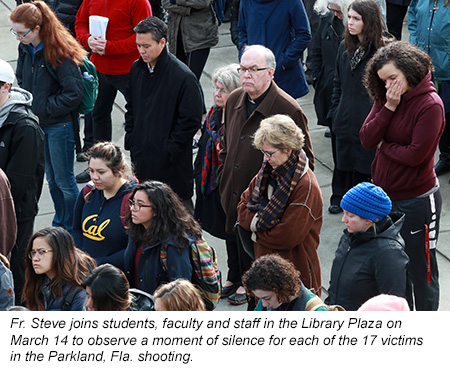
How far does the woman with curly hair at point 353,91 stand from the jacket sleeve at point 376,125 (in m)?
1.22

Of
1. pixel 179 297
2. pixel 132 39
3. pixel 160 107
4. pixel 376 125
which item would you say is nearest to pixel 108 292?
pixel 179 297

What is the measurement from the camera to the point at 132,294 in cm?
454

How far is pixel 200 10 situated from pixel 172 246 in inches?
174

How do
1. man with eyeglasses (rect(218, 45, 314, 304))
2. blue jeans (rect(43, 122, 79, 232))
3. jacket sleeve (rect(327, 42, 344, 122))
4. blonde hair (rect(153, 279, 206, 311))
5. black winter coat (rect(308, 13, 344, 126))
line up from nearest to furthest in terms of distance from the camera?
blonde hair (rect(153, 279, 206, 311))
man with eyeglasses (rect(218, 45, 314, 304))
jacket sleeve (rect(327, 42, 344, 122))
blue jeans (rect(43, 122, 79, 232))
black winter coat (rect(308, 13, 344, 126))

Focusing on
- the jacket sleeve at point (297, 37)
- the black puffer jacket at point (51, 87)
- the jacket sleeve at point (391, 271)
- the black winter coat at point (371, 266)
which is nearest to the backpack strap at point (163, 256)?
the black winter coat at point (371, 266)

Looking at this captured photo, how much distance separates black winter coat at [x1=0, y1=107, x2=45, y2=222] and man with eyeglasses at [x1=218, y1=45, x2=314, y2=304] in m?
1.33

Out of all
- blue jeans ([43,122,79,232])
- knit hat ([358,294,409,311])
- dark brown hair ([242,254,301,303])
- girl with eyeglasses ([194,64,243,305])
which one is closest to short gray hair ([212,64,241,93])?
girl with eyeglasses ([194,64,243,305])

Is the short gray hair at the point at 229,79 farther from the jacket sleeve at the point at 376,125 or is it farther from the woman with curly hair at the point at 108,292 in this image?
the woman with curly hair at the point at 108,292

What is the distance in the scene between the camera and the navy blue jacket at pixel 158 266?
16.0ft

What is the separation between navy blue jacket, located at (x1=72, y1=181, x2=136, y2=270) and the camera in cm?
541

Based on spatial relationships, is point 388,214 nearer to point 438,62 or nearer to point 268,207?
point 268,207

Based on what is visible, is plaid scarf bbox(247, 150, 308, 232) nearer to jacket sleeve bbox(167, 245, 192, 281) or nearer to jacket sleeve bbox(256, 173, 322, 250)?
jacket sleeve bbox(256, 173, 322, 250)

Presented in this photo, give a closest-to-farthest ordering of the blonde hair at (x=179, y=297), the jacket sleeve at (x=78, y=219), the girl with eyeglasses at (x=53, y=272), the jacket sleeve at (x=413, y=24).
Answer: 1. the blonde hair at (x=179, y=297)
2. the girl with eyeglasses at (x=53, y=272)
3. the jacket sleeve at (x=78, y=219)
4. the jacket sleeve at (x=413, y=24)
